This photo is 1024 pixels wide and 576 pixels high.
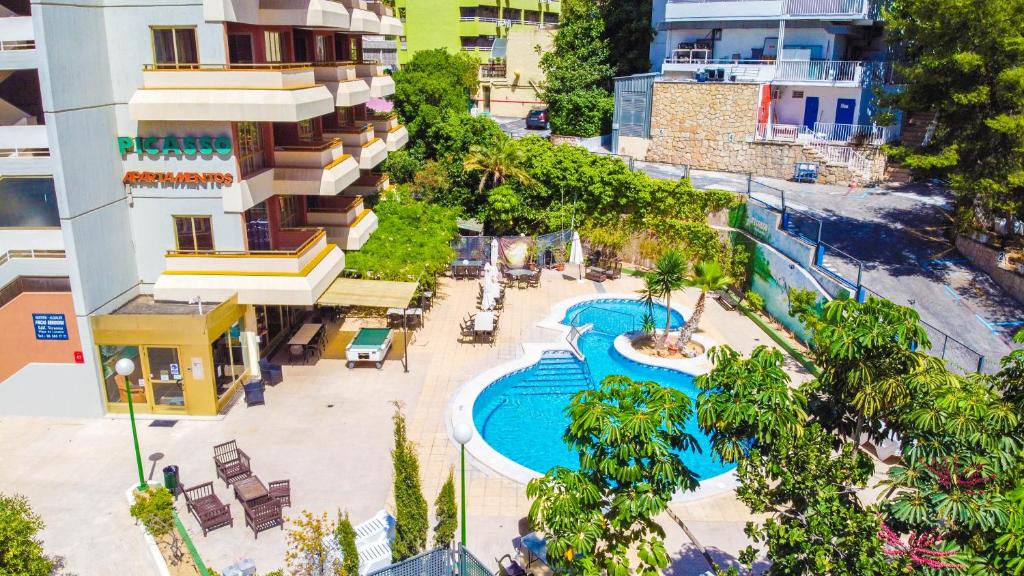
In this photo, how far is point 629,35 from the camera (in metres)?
50.3

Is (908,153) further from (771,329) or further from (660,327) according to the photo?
(660,327)

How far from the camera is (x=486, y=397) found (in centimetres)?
2388

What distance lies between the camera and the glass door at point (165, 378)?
854 inches

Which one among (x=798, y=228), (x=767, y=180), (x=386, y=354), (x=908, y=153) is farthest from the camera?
(x=767, y=180)

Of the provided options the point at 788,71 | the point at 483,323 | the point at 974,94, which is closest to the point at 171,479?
the point at 483,323

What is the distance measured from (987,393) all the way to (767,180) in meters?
29.3

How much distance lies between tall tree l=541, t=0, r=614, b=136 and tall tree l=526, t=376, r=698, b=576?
1498 inches

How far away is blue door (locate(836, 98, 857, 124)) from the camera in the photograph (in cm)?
4066

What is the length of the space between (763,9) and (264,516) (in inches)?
1448

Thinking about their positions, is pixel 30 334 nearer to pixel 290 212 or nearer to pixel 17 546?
pixel 290 212

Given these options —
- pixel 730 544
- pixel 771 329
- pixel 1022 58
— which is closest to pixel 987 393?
pixel 730 544

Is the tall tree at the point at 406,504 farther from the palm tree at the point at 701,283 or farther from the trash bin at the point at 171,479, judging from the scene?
the palm tree at the point at 701,283

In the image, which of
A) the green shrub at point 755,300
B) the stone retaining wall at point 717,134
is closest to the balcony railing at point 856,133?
the stone retaining wall at point 717,134

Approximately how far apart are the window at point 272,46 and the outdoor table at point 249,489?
45.1 feet
